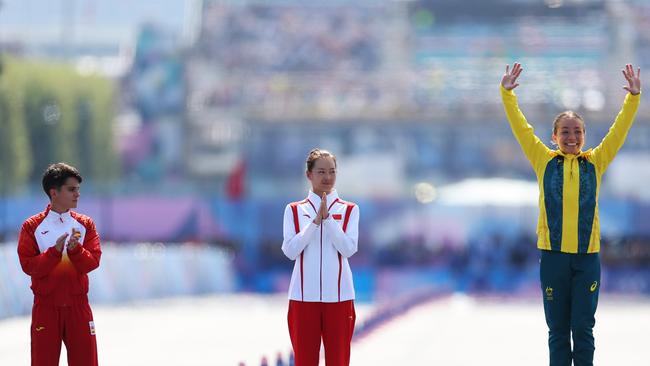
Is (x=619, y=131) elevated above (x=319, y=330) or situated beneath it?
elevated above

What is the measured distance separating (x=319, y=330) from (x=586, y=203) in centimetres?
187

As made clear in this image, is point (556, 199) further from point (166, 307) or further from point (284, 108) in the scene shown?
point (284, 108)

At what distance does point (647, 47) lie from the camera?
102750mm

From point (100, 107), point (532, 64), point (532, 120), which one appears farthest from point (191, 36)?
point (532, 120)

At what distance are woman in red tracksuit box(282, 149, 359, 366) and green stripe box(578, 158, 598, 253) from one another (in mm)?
1438

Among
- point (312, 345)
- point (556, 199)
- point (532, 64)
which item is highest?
point (532, 64)

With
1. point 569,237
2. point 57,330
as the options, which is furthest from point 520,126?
point 57,330

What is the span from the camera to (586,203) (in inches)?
459

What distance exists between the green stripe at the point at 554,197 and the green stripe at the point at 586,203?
0.12 meters

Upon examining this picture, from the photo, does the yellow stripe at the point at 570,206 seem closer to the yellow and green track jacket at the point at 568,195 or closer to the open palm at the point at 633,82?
the yellow and green track jacket at the point at 568,195

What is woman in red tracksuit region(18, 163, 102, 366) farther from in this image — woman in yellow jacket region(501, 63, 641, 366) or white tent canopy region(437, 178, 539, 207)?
white tent canopy region(437, 178, 539, 207)

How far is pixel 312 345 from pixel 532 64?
90.1 meters

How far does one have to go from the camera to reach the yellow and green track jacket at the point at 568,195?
11.6 meters

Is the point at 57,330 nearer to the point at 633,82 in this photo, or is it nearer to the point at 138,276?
the point at 633,82
